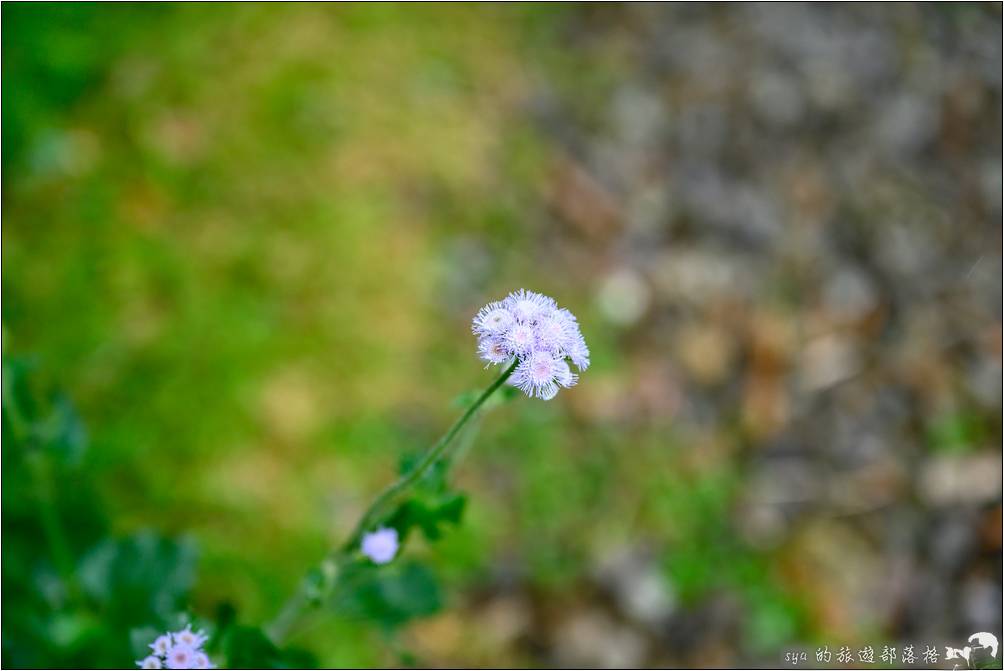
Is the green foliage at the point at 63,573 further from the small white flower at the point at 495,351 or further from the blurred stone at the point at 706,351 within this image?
the blurred stone at the point at 706,351

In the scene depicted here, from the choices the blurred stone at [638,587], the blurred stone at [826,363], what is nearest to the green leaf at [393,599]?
the blurred stone at [638,587]

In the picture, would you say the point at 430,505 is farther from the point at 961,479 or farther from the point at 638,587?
the point at 961,479

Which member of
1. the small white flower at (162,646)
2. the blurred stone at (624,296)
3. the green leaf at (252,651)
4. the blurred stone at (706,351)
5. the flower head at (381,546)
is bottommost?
the small white flower at (162,646)

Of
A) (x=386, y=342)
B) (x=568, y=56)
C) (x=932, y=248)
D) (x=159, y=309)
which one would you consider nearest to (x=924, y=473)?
(x=932, y=248)

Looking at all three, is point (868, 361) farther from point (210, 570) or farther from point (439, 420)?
point (210, 570)

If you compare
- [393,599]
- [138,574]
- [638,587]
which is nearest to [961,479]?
[638,587]
